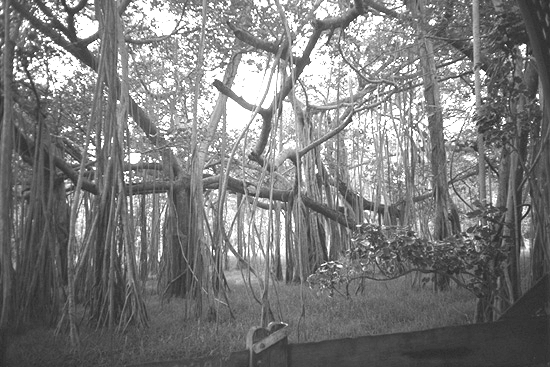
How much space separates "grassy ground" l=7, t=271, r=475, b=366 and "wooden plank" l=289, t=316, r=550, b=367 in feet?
3.63

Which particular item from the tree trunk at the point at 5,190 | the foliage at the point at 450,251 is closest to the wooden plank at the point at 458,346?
the foliage at the point at 450,251

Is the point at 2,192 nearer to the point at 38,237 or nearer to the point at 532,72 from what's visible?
the point at 38,237

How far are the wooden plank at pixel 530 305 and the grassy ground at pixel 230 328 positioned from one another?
1.30 metres

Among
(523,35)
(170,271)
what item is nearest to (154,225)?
(170,271)

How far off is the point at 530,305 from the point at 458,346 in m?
0.36

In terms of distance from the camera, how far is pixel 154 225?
5.95 metres

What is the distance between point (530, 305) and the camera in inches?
78.2

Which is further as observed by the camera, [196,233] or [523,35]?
[196,233]

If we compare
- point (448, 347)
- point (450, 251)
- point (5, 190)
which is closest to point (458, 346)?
point (448, 347)

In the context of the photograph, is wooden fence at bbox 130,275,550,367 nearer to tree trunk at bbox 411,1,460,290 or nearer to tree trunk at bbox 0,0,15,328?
tree trunk at bbox 0,0,15,328

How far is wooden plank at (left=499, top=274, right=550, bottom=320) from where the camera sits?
6.46ft

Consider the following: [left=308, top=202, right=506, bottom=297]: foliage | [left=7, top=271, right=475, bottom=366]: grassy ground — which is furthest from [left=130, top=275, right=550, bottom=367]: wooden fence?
[left=7, top=271, right=475, bottom=366]: grassy ground

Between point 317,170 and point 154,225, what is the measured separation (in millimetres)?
2351

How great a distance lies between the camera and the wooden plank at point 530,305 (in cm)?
197
